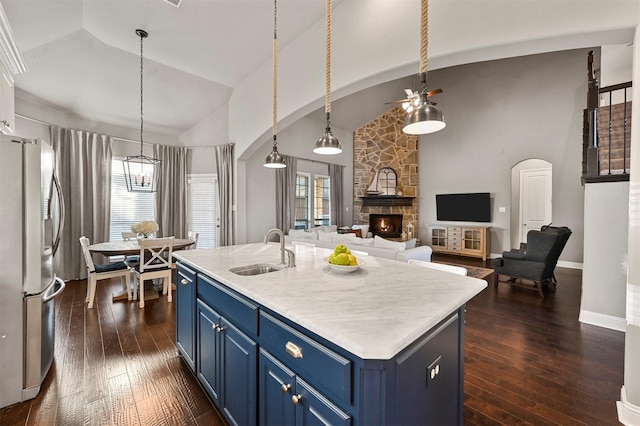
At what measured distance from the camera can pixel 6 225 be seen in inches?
73.0

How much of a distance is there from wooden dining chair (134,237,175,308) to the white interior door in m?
7.56

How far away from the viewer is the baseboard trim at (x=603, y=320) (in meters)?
2.94

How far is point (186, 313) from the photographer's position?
2215 millimetres

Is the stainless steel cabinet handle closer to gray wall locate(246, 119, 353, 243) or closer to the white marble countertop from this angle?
the white marble countertop

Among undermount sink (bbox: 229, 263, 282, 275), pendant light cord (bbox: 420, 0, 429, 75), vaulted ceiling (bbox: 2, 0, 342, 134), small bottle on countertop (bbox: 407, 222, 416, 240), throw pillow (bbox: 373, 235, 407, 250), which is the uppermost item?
vaulted ceiling (bbox: 2, 0, 342, 134)

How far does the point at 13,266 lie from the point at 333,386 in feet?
7.55

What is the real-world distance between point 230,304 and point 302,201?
224 inches

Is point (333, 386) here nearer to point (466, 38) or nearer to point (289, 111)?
point (466, 38)

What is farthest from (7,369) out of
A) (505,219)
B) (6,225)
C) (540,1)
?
(505,219)

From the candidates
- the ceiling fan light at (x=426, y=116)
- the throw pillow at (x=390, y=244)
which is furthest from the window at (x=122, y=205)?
the ceiling fan light at (x=426, y=116)

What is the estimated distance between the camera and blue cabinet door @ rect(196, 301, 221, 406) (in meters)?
1.74

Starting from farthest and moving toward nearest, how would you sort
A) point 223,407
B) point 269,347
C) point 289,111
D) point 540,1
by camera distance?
point 289,111 < point 540,1 < point 223,407 < point 269,347

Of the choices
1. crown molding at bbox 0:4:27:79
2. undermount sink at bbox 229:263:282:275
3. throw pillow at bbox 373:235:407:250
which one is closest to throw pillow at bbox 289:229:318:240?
throw pillow at bbox 373:235:407:250

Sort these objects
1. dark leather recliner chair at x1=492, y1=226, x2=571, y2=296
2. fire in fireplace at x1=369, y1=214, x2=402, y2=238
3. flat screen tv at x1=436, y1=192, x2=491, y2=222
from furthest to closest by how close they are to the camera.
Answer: fire in fireplace at x1=369, y1=214, x2=402, y2=238, flat screen tv at x1=436, y1=192, x2=491, y2=222, dark leather recliner chair at x1=492, y1=226, x2=571, y2=296
